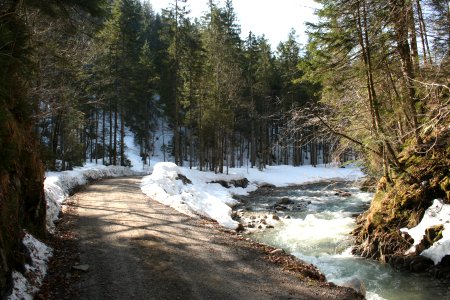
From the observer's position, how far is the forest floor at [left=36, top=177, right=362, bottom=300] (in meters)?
6.46

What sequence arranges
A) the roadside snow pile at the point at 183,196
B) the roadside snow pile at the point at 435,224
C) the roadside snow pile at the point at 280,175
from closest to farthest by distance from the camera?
the roadside snow pile at the point at 435,224, the roadside snow pile at the point at 183,196, the roadside snow pile at the point at 280,175

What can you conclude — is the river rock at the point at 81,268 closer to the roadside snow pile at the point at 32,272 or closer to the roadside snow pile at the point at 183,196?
the roadside snow pile at the point at 32,272

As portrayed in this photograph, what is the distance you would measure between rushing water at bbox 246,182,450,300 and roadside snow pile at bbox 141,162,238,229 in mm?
1821

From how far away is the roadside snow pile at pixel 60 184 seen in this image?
11.1 m

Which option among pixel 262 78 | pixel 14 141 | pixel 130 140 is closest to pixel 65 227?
pixel 14 141

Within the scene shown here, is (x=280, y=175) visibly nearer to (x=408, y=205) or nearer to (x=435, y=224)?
(x=408, y=205)

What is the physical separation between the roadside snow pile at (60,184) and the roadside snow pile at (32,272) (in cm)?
199

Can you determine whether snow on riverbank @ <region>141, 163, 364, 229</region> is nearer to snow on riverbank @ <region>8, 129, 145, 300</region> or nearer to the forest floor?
the forest floor

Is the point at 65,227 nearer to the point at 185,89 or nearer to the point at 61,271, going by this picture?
the point at 61,271

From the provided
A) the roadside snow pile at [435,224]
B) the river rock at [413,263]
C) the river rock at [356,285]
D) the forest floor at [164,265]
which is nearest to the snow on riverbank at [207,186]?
the roadside snow pile at [435,224]

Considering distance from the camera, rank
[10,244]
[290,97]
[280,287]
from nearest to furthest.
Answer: [10,244] → [280,287] → [290,97]

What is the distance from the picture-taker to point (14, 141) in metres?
7.12

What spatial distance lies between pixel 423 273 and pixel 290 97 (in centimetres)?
3724

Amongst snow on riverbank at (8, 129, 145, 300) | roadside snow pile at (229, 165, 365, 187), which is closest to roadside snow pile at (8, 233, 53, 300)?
snow on riverbank at (8, 129, 145, 300)
